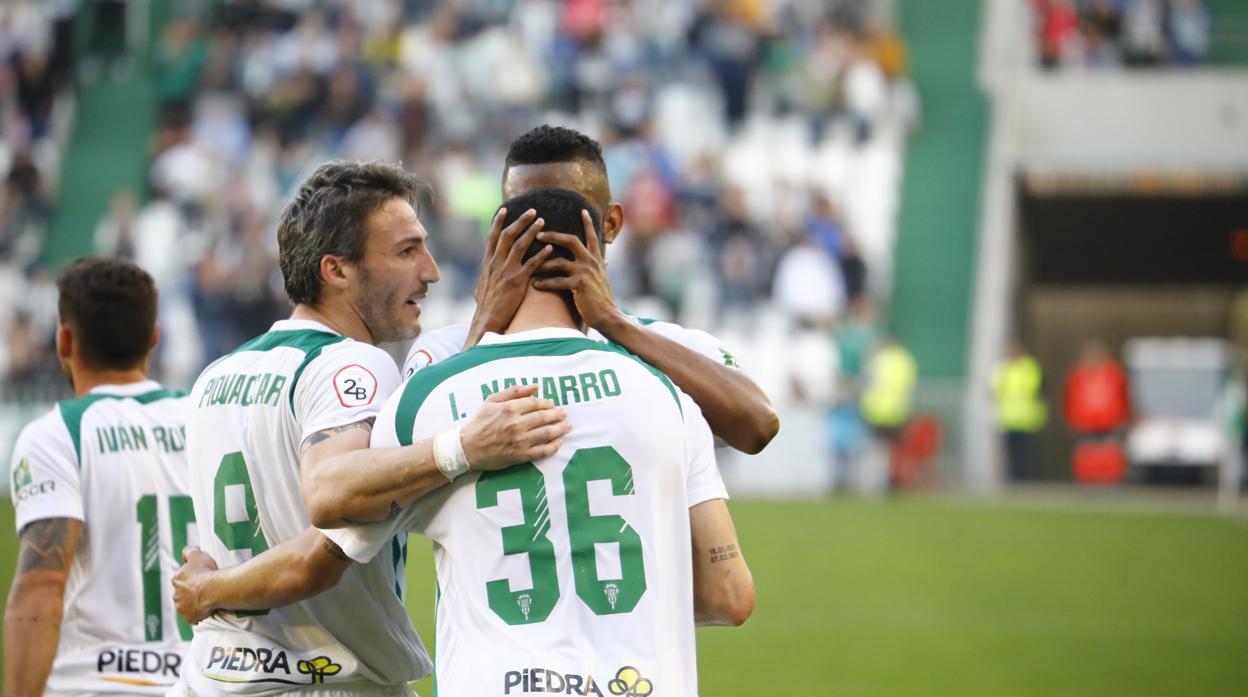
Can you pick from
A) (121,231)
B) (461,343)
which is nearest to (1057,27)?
(121,231)

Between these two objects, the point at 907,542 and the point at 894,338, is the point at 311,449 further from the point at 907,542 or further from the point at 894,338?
the point at 894,338

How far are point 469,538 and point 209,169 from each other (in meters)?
21.7

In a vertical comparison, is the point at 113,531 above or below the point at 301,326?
below

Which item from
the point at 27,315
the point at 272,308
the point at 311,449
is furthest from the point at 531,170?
the point at 27,315

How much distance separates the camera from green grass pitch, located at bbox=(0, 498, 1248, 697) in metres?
9.42

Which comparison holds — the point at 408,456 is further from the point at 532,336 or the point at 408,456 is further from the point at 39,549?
the point at 39,549

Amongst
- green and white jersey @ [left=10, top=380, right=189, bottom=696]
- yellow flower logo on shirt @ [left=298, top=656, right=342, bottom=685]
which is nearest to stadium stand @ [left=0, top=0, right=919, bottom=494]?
green and white jersey @ [left=10, top=380, right=189, bottom=696]

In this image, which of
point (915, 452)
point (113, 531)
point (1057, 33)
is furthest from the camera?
point (1057, 33)

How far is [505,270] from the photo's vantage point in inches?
139

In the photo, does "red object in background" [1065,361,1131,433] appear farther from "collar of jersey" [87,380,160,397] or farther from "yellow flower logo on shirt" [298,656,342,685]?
"yellow flower logo on shirt" [298,656,342,685]

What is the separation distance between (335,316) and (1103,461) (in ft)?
69.1

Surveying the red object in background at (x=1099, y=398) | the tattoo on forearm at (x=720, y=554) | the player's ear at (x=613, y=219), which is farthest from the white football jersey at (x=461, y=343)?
the red object in background at (x=1099, y=398)

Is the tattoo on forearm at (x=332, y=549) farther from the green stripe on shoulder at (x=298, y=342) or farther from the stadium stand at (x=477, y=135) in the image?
the stadium stand at (x=477, y=135)

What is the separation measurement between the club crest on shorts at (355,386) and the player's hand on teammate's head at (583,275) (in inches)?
18.5
